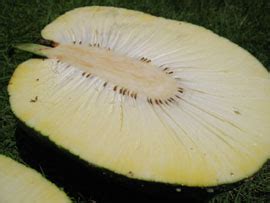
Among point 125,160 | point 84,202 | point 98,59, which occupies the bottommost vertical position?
point 84,202

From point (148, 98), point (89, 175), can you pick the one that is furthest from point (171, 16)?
point (89, 175)

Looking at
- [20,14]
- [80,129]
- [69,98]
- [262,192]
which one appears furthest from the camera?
[20,14]

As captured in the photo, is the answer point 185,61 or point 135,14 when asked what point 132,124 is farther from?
point 135,14

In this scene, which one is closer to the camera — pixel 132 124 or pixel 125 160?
pixel 125 160

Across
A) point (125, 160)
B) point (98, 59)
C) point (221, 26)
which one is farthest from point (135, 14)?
point (125, 160)

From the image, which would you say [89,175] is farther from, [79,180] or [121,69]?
[121,69]

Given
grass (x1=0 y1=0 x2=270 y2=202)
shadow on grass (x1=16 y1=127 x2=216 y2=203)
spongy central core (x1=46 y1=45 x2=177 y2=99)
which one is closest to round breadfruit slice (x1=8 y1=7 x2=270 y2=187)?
spongy central core (x1=46 y1=45 x2=177 y2=99)
